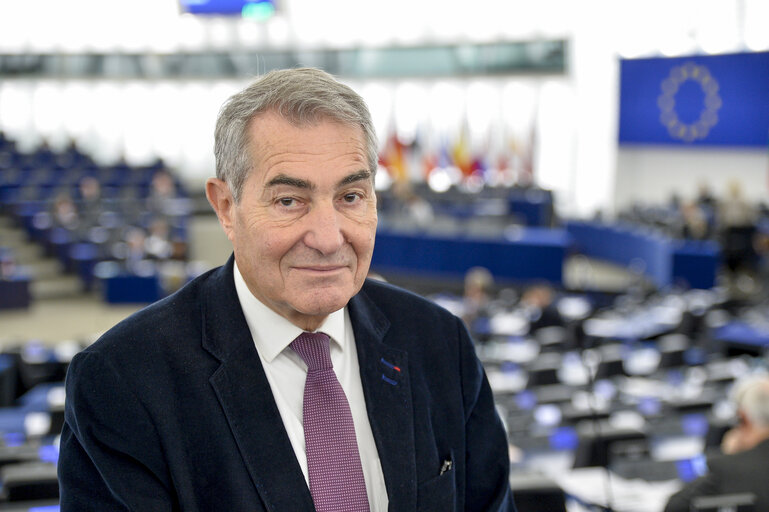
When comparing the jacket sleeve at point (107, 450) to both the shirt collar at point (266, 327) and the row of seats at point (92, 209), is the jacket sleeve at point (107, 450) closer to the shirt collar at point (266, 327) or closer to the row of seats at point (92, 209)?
the shirt collar at point (266, 327)

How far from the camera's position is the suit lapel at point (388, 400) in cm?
138

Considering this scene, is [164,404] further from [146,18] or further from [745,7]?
[146,18]

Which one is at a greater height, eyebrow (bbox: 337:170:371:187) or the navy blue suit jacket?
eyebrow (bbox: 337:170:371:187)

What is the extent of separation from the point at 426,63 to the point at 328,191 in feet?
73.2

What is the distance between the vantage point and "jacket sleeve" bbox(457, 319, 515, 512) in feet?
4.98

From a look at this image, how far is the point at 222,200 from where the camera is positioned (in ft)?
4.67

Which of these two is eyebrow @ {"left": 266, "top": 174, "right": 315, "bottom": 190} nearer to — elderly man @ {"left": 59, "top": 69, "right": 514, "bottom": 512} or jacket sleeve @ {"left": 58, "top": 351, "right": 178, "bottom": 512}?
elderly man @ {"left": 59, "top": 69, "right": 514, "bottom": 512}

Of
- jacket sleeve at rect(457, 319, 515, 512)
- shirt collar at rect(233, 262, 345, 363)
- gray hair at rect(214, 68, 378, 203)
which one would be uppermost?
gray hair at rect(214, 68, 378, 203)

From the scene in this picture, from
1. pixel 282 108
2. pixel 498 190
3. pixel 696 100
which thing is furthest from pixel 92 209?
pixel 282 108

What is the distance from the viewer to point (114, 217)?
15805mm

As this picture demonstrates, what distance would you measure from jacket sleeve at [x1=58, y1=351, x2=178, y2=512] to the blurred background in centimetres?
67

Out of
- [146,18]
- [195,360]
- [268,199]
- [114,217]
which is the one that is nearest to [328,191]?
[268,199]

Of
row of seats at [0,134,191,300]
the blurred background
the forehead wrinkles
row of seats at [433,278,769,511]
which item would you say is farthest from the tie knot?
row of seats at [0,134,191,300]

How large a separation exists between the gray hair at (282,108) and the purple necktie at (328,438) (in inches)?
11.7
